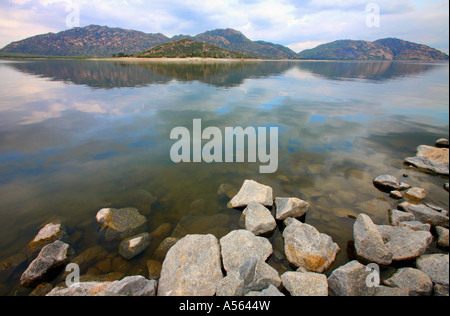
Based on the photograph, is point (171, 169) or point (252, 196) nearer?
point (252, 196)

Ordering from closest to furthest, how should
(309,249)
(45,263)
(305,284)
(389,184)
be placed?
1. (305,284)
2. (45,263)
3. (309,249)
4. (389,184)

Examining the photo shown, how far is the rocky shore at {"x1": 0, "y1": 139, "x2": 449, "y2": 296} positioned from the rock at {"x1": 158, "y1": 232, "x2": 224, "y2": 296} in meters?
0.03

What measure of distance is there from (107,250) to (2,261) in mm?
3618

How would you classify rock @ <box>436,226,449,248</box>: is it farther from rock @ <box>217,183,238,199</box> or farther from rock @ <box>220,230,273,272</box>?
rock @ <box>217,183,238,199</box>

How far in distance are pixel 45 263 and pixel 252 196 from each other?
28.8ft

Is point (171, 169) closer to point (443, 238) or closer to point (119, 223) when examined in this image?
point (119, 223)

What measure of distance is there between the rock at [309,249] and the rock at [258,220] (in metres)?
0.86

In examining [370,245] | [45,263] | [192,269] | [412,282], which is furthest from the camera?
[370,245]

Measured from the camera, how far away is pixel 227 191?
11305mm

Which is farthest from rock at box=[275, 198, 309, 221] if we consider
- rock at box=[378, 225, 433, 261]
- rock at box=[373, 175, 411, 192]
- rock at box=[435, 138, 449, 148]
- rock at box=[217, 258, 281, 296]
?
rock at box=[435, 138, 449, 148]

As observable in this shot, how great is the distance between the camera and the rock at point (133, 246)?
770 cm

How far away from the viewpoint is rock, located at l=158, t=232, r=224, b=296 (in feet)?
20.3

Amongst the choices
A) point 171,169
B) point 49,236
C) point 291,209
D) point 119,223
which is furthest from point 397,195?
point 49,236
